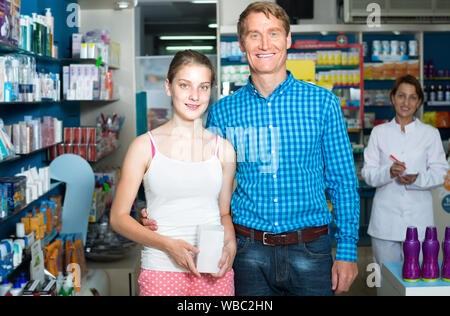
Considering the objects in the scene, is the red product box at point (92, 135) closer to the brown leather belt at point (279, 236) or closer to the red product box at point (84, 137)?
the red product box at point (84, 137)

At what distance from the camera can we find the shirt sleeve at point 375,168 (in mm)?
2414

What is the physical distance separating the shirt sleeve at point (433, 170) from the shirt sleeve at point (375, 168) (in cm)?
13

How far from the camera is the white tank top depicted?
1116 millimetres

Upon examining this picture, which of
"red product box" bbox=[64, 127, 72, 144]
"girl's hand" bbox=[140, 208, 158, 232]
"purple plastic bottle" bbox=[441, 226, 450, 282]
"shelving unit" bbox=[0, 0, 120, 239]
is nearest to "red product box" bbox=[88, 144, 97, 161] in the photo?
"red product box" bbox=[64, 127, 72, 144]

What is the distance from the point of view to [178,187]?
3.67 ft

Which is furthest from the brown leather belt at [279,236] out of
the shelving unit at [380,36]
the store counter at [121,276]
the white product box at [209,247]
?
the shelving unit at [380,36]

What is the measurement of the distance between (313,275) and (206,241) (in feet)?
1.20

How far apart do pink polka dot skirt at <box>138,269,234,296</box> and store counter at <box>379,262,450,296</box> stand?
104 cm

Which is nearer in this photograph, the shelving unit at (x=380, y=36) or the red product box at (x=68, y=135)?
the red product box at (x=68, y=135)

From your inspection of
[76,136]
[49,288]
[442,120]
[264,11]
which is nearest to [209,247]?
[264,11]

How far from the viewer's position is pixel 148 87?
5.60 ft

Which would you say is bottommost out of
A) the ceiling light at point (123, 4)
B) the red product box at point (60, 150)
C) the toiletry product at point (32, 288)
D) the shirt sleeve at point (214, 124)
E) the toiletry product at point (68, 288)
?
the toiletry product at point (68, 288)

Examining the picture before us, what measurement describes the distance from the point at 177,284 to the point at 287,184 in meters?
0.36
